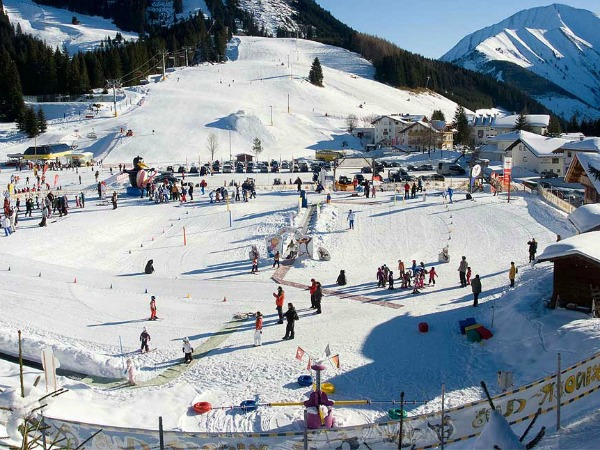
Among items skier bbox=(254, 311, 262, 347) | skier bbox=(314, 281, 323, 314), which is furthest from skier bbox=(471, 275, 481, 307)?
skier bbox=(254, 311, 262, 347)

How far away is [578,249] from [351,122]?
221ft

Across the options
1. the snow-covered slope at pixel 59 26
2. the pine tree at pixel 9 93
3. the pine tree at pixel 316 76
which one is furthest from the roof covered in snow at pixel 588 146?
the snow-covered slope at pixel 59 26

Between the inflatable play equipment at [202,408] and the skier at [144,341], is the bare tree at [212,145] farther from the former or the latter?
the inflatable play equipment at [202,408]

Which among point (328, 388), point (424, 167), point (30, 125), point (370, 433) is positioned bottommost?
point (328, 388)

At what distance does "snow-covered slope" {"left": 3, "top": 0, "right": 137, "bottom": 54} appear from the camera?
131700mm

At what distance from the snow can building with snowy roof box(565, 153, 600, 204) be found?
1.85 m

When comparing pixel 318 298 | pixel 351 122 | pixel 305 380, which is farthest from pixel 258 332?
pixel 351 122

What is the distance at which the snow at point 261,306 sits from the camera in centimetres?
1317

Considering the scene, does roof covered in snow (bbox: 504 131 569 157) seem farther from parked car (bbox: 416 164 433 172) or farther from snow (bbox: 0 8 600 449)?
snow (bbox: 0 8 600 449)

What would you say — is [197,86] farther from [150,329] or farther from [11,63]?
[150,329]

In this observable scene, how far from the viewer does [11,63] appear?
7644 centimetres

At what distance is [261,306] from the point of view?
19.3 metres

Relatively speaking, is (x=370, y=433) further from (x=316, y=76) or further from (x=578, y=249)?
(x=316, y=76)

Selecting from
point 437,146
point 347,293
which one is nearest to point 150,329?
point 347,293
